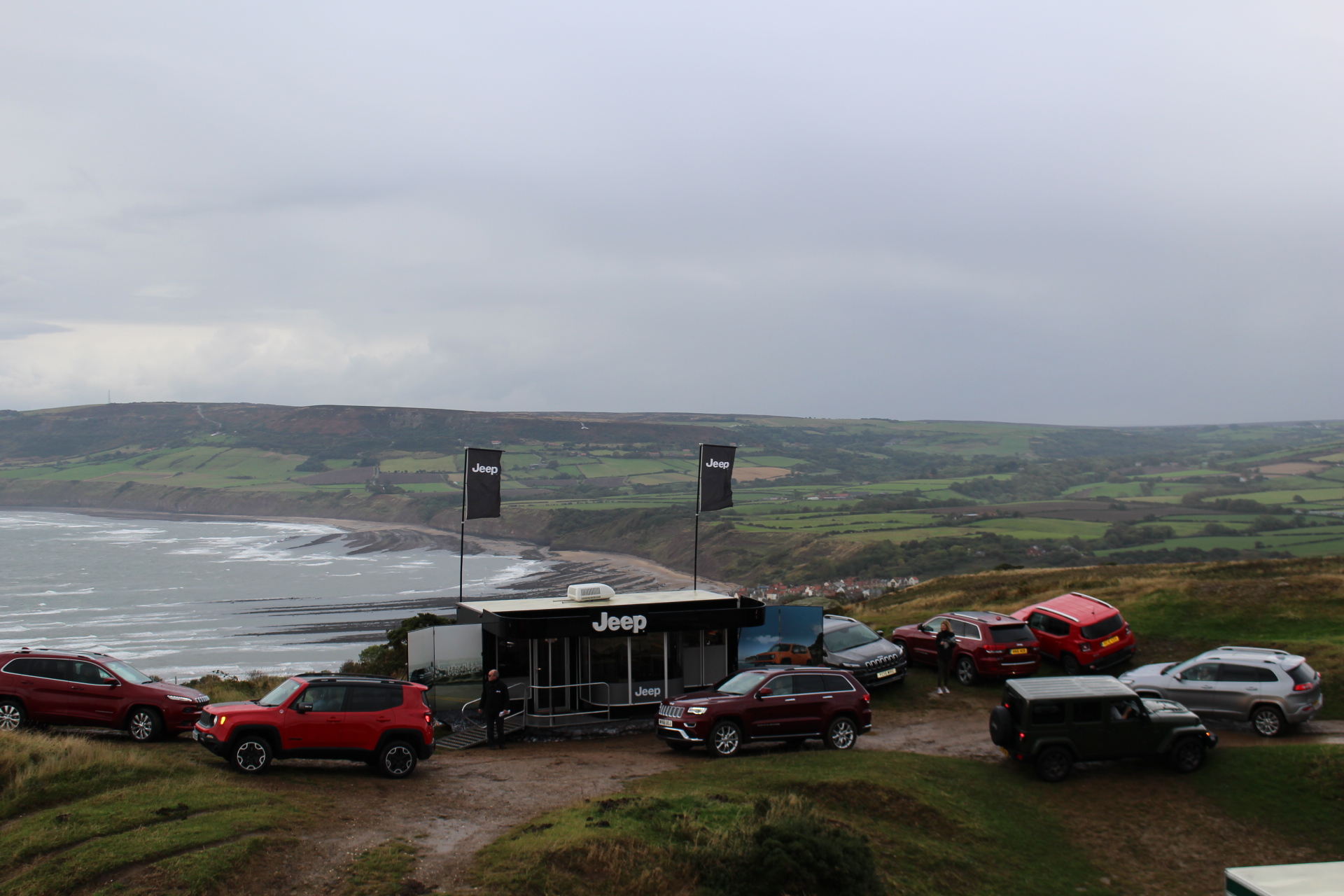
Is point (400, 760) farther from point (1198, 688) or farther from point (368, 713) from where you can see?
point (1198, 688)

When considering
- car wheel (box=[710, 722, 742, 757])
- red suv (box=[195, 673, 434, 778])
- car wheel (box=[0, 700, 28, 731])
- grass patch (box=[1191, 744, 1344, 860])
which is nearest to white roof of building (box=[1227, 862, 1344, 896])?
grass patch (box=[1191, 744, 1344, 860])

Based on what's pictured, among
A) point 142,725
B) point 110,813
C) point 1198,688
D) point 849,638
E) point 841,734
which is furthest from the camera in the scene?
point 849,638

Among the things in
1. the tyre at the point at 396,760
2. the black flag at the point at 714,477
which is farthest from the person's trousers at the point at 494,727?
the black flag at the point at 714,477

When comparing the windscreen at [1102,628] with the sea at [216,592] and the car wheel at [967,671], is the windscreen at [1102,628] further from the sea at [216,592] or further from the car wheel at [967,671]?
the sea at [216,592]

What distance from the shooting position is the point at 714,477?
24.7 metres

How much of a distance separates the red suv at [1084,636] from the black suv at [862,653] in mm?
3801

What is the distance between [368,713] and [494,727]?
4.01 m

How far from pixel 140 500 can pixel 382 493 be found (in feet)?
142

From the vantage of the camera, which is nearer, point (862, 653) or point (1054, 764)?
point (1054, 764)

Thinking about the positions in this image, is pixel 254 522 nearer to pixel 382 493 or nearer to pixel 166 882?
pixel 382 493

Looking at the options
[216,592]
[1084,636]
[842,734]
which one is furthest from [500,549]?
[842,734]

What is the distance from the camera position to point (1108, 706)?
15.2 metres

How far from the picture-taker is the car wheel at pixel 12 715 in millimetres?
15055

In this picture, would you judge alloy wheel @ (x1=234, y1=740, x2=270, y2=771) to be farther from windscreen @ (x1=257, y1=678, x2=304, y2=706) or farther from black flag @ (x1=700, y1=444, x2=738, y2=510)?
black flag @ (x1=700, y1=444, x2=738, y2=510)
